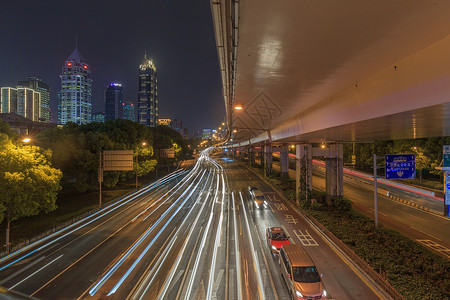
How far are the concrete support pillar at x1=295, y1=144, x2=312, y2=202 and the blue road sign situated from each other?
439 inches

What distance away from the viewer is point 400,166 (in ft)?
48.9

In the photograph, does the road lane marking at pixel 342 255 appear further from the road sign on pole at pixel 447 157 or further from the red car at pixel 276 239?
the road sign on pole at pixel 447 157

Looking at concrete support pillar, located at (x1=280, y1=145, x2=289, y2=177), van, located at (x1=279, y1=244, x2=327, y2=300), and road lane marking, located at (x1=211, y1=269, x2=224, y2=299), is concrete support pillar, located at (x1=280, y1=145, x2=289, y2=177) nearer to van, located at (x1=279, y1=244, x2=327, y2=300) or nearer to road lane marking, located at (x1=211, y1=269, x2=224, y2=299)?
van, located at (x1=279, y1=244, x2=327, y2=300)

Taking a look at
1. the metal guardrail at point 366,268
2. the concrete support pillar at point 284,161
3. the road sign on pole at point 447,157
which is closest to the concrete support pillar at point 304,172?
the metal guardrail at point 366,268

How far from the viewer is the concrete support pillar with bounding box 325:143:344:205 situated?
2592 centimetres

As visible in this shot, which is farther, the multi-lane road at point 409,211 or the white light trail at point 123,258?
the multi-lane road at point 409,211

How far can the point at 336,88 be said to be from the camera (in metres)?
11.0

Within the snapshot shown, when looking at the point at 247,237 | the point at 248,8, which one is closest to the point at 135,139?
the point at 247,237

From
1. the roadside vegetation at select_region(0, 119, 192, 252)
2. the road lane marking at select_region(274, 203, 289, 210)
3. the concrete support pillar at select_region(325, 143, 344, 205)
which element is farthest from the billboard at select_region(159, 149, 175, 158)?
the concrete support pillar at select_region(325, 143, 344, 205)

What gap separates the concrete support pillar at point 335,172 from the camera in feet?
85.0

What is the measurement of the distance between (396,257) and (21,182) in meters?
23.9

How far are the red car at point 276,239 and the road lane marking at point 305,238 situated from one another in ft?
6.14

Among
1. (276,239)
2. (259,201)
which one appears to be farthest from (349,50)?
(259,201)

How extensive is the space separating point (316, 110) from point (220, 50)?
977 cm
